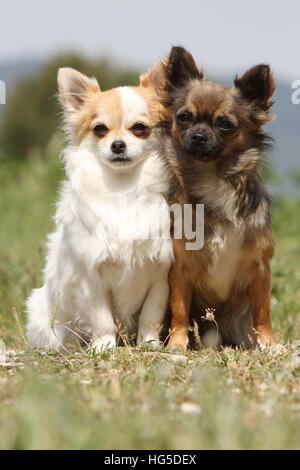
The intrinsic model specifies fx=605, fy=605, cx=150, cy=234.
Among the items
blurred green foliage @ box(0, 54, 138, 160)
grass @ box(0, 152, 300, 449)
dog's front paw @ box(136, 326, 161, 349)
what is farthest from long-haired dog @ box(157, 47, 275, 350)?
blurred green foliage @ box(0, 54, 138, 160)

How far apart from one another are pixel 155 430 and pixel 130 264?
161 centimetres

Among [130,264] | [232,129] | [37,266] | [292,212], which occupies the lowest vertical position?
[292,212]

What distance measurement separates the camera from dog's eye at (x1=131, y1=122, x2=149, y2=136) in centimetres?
364

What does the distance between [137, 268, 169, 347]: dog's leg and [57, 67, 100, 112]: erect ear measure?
4.07 ft

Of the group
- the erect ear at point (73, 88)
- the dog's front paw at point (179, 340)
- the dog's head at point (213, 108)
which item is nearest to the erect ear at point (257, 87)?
the dog's head at point (213, 108)

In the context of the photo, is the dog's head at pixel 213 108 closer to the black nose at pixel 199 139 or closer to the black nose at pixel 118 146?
the black nose at pixel 199 139

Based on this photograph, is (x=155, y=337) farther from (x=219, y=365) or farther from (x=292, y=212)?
(x=292, y=212)

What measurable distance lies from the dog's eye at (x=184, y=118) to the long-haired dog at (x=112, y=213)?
0.51 feet

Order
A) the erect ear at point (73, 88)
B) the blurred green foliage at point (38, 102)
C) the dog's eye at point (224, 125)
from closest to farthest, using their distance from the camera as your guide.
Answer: the dog's eye at point (224, 125)
the erect ear at point (73, 88)
the blurred green foliage at point (38, 102)

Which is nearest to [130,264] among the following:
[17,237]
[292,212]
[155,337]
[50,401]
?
[155,337]

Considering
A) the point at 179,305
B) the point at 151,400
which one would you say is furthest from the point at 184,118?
the point at 151,400

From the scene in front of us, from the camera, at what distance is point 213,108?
3.54 metres

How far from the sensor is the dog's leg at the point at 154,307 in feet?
12.4

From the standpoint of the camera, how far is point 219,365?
3.13 m
